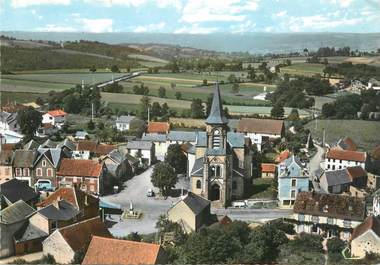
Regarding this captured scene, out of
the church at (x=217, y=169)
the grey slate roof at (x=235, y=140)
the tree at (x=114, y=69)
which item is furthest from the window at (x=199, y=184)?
the tree at (x=114, y=69)

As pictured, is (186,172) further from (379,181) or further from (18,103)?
(18,103)

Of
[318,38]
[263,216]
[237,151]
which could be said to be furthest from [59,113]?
[318,38]

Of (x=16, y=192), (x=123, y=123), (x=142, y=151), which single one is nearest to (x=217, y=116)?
(x=142, y=151)

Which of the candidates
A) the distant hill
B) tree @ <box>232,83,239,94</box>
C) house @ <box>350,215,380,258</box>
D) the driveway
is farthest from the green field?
house @ <box>350,215,380,258</box>

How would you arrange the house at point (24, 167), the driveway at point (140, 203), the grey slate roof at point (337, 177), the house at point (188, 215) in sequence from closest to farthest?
1. the house at point (188, 215)
2. the driveway at point (140, 203)
3. the grey slate roof at point (337, 177)
4. the house at point (24, 167)

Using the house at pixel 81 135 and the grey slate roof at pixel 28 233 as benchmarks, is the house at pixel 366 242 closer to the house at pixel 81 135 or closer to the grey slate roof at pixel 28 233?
the grey slate roof at pixel 28 233

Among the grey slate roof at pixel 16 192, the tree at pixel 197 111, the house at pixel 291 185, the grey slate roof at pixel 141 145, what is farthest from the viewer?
the tree at pixel 197 111
